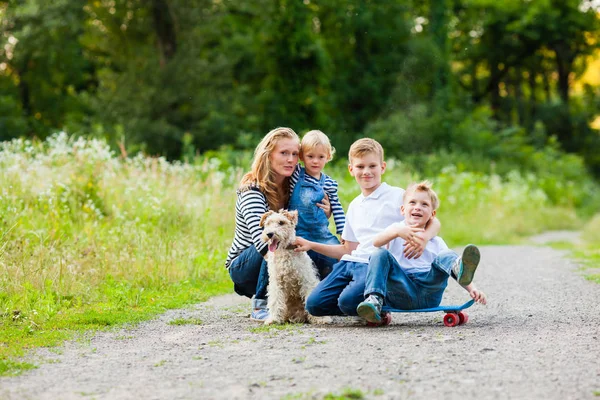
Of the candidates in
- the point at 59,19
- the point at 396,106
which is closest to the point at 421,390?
the point at 59,19

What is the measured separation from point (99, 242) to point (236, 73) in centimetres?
2766

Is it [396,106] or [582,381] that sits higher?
[396,106]

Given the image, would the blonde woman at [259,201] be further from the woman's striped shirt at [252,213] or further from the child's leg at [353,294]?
the child's leg at [353,294]

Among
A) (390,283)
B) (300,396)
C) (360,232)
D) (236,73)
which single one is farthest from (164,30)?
(300,396)

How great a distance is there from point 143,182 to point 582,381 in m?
9.46

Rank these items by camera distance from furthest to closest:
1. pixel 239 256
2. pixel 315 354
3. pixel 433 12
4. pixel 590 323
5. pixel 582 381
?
pixel 433 12
pixel 239 256
pixel 590 323
pixel 315 354
pixel 582 381

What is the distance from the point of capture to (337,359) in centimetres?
549

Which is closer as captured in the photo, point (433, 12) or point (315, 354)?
point (315, 354)

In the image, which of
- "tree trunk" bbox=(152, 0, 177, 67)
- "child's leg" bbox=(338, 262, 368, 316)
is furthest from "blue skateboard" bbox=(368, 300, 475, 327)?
"tree trunk" bbox=(152, 0, 177, 67)

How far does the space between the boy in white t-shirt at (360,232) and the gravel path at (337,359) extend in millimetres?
238

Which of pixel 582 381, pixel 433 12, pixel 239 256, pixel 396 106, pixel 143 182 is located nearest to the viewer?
pixel 582 381

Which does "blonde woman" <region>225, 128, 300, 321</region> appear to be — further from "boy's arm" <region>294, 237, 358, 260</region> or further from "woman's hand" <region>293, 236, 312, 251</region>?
"boy's arm" <region>294, 237, 358, 260</region>

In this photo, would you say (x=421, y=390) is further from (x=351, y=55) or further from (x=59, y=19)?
(x=351, y=55)

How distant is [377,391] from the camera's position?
4.55 metres
